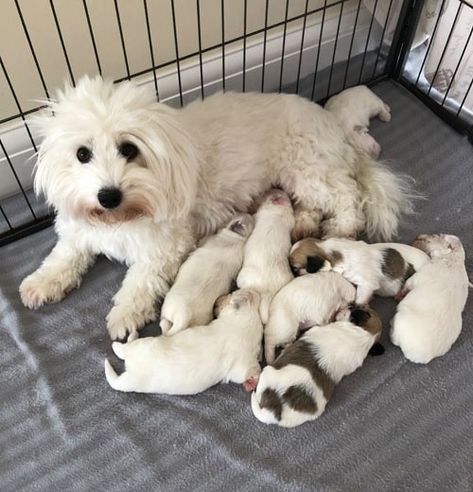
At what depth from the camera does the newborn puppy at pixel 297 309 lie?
162cm

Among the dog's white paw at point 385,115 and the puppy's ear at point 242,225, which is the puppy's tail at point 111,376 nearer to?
the puppy's ear at point 242,225

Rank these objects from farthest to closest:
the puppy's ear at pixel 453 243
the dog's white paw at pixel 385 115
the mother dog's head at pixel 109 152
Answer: the dog's white paw at pixel 385 115, the puppy's ear at pixel 453 243, the mother dog's head at pixel 109 152

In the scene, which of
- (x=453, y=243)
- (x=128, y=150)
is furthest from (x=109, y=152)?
(x=453, y=243)

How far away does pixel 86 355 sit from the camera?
1.73 meters

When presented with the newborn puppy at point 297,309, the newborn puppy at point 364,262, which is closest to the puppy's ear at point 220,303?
the newborn puppy at point 297,309

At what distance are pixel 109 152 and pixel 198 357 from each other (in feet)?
1.87

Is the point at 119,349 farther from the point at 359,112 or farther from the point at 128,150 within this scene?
the point at 359,112

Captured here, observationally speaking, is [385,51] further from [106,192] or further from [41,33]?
[106,192]

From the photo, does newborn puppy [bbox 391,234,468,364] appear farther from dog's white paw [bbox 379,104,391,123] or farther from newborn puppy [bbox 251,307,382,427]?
dog's white paw [bbox 379,104,391,123]

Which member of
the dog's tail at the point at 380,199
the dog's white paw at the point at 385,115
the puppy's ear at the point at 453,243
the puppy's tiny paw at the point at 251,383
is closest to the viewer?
the puppy's tiny paw at the point at 251,383

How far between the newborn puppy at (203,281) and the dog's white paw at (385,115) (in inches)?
35.4

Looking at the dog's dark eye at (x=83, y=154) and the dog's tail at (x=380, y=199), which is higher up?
the dog's dark eye at (x=83, y=154)

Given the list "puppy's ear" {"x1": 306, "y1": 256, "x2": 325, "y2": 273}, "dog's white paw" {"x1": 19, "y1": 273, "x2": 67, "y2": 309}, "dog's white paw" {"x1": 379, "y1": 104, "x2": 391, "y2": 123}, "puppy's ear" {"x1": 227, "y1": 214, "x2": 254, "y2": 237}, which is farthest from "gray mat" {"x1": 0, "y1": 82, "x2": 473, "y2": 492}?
"dog's white paw" {"x1": 379, "y1": 104, "x2": 391, "y2": 123}

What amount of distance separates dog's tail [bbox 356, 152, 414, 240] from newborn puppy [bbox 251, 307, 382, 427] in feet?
1.50
